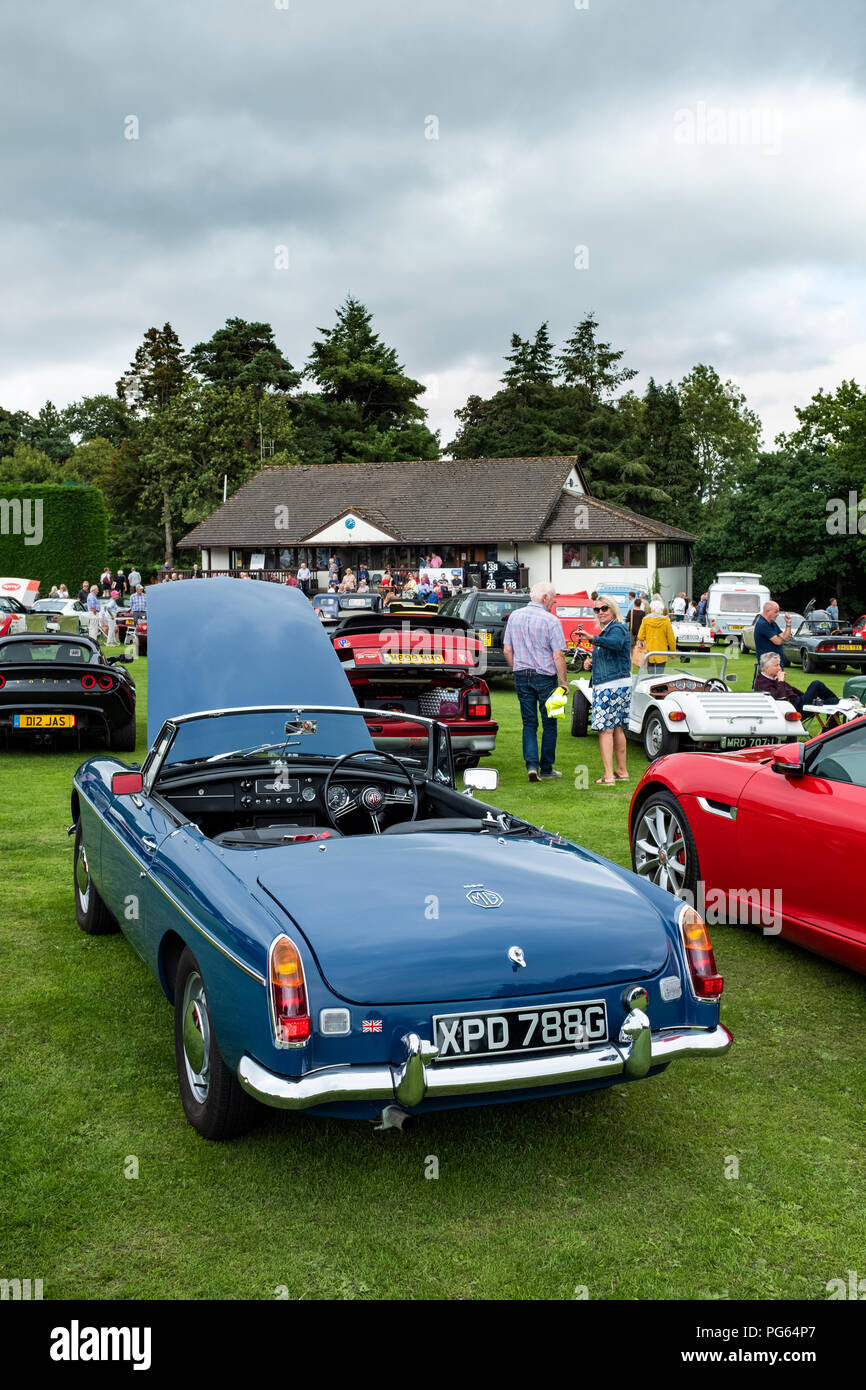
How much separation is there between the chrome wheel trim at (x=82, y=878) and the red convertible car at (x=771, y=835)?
3102 mm

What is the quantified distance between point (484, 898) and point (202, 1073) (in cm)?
113

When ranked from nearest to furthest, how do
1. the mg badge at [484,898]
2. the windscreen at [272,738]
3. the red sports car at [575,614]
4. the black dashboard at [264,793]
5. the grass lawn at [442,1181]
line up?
the grass lawn at [442,1181], the mg badge at [484,898], the black dashboard at [264,793], the windscreen at [272,738], the red sports car at [575,614]

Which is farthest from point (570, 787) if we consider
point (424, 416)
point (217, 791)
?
point (424, 416)

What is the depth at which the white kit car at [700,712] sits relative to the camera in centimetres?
1134

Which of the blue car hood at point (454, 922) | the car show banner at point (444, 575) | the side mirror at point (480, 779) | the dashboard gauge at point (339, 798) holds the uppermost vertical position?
the car show banner at point (444, 575)

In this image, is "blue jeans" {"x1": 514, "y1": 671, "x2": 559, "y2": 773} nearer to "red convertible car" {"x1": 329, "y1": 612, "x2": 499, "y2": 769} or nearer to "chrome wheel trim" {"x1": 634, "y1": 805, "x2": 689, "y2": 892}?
"red convertible car" {"x1": 329, "y1": 612, "x2": 499, "y2": 769}

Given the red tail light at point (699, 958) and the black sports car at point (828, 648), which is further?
the black sports car at point (828, 648)

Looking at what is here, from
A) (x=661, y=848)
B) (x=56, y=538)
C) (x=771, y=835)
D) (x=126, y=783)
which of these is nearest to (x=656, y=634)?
(x=661, y=848)

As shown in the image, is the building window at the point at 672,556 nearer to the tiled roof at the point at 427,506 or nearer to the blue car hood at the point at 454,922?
the tiled roof at the point at 427,506

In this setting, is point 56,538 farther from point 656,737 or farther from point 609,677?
point 609,677

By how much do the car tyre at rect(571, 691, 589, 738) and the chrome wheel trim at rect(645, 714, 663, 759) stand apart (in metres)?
2.19

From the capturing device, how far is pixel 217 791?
555cm

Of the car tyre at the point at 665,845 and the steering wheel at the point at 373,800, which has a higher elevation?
the steering wheel at the point at 373,800

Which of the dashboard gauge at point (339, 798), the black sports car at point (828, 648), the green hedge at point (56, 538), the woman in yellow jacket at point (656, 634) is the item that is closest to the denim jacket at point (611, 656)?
the woman in yellow jacket at point (656, 634)
